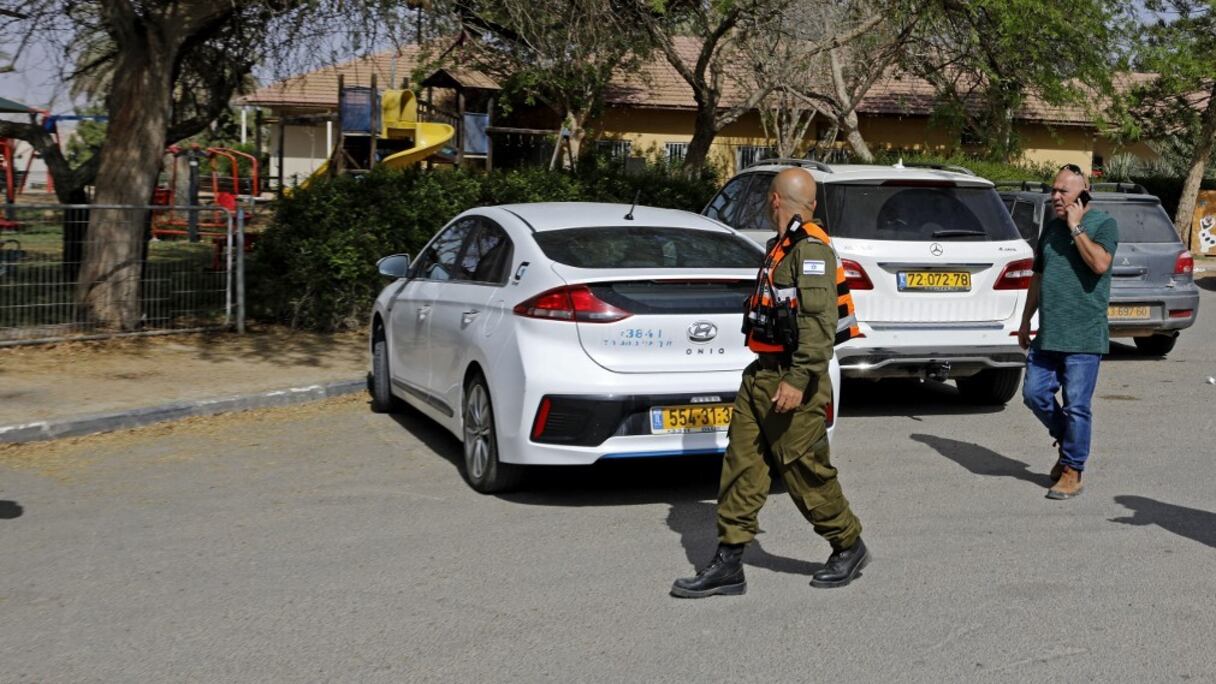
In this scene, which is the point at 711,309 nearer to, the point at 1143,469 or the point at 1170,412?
the point at 1143,469

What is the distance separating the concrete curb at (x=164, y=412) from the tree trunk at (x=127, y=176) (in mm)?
3121

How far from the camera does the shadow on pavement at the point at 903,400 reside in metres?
10.4

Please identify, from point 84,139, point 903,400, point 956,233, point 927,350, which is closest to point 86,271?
point 903,400

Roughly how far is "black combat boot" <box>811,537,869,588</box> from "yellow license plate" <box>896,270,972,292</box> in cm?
408

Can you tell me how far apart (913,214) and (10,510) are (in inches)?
247

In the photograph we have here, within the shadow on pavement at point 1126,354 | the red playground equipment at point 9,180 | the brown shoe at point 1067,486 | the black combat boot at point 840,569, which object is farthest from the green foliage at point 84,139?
the black combat boot at point 840,569

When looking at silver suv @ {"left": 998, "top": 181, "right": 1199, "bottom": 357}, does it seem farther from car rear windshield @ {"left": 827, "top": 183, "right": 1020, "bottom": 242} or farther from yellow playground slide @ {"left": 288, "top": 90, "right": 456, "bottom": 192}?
yellow playground slide @ {"left": 288, "top": 90, "right": 456, "bottom": 192}

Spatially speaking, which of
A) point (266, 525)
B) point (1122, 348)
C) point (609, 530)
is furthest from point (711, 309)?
point (1122, 348)

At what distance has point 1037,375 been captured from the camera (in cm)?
774

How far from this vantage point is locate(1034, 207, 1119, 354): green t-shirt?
7.44 meters

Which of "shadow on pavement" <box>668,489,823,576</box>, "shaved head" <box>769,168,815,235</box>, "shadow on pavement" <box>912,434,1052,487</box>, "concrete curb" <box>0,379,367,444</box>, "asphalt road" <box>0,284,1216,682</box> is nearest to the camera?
"asphalt road" <box>0,284,1216,682</box>

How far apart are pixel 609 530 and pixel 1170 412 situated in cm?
565

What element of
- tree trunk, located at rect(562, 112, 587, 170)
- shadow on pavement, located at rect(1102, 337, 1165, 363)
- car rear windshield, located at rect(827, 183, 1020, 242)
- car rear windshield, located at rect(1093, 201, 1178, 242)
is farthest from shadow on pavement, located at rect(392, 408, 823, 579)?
tree trunk, located at rect(562, 112, 587, 170)

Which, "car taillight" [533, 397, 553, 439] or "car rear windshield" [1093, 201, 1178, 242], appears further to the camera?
"car rear windshield" [1093, 201, 1178, 242]
